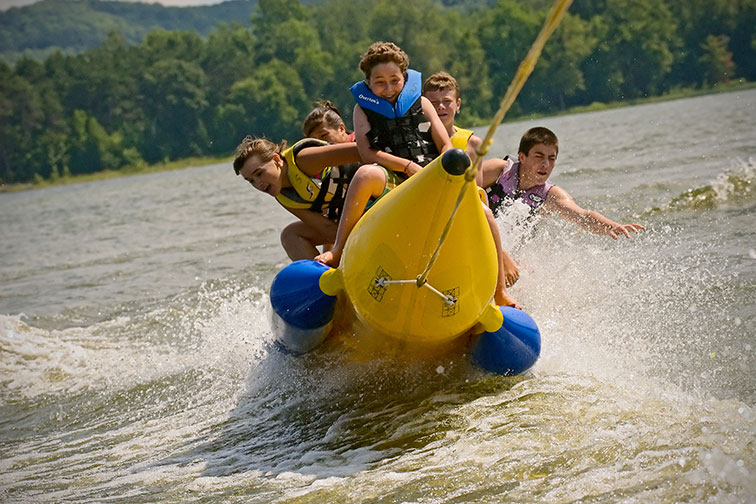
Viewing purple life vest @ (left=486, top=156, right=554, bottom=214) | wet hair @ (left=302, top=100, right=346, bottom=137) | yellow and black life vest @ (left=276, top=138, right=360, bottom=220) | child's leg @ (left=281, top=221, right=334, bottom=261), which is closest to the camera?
yellow and black life vest @ (left=276, top=138, right=360, bottom=220)

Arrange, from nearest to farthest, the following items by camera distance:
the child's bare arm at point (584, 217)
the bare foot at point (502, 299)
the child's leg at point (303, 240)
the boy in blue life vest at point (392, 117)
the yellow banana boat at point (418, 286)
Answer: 1. the yellow banana boat at point (418, 286)
2. the bare foot at point (502, 299)
3. the boy in blue life vest at point (392, 117)
4. the child's bare arm at point (584, 217)
5. the child's leg at point (303, 240)

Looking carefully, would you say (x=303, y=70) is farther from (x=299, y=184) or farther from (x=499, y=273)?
(x=499, y=273)

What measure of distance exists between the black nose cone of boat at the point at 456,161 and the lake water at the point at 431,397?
1.04 m

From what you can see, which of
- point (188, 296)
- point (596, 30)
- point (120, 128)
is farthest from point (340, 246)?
point (120, 128)

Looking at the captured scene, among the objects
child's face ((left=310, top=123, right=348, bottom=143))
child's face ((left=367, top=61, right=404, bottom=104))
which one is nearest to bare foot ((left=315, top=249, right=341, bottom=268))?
child's face ((left=367, top=61, right=404, bottom=104))

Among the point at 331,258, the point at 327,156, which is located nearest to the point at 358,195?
the point at 331,258

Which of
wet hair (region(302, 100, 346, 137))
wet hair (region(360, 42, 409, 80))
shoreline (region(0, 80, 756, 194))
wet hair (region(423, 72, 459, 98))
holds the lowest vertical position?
shoreline (region(0, 80, 756, 194))

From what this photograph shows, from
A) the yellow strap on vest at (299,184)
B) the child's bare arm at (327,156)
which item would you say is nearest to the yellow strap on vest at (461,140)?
the child's bare arm at (327,156)

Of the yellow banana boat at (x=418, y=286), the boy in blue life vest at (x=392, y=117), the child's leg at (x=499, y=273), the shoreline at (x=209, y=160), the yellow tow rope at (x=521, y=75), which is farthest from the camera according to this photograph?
the shoreline at (x=209, y=160)

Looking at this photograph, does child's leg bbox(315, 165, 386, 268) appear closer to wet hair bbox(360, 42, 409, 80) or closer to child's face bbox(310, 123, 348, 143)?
wet hair bbox(360, 42, 409, 80)

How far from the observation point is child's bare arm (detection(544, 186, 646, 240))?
443cm

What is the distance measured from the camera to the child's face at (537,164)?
191 inches

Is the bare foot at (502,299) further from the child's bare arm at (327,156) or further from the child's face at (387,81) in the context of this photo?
the child's face at (387,81)

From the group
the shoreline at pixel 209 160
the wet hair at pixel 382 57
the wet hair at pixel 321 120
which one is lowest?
the shoreline at pixel 209 160
